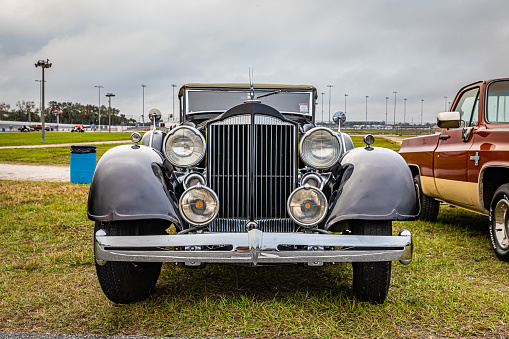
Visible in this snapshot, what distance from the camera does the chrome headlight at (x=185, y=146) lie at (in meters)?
3.61

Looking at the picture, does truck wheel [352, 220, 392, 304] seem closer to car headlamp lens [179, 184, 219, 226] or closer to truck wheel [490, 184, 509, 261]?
car headlamp lens [179, 184, 219, 226]

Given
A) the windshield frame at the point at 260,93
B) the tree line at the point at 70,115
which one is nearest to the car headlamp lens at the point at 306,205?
the windshield frame at the point at 260,93

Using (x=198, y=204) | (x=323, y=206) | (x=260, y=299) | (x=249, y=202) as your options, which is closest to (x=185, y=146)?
(x=198, y=204)

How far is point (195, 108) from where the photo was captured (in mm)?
5359

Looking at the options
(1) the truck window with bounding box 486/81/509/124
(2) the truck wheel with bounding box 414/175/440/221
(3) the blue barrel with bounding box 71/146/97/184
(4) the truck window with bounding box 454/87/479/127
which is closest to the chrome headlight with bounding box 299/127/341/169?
(1) the truck window with bounding box 486/81/509/124

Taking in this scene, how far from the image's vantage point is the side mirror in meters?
5.47

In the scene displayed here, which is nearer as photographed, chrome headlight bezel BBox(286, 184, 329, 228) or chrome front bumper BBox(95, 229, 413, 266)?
chrome front bumper BBox(95, 229, 413, 266)

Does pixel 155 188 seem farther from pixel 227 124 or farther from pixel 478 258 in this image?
pixel 478 258

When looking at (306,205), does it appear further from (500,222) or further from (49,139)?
(49,139)

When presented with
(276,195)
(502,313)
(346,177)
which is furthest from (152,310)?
(502,313)

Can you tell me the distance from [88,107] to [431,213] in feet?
444

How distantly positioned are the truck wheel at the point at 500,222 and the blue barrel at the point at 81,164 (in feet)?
29.7

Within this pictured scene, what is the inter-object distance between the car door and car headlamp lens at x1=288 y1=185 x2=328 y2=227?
2847mm

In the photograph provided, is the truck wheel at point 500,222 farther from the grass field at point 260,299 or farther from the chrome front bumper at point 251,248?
the chrome front bumper at point 251,248
